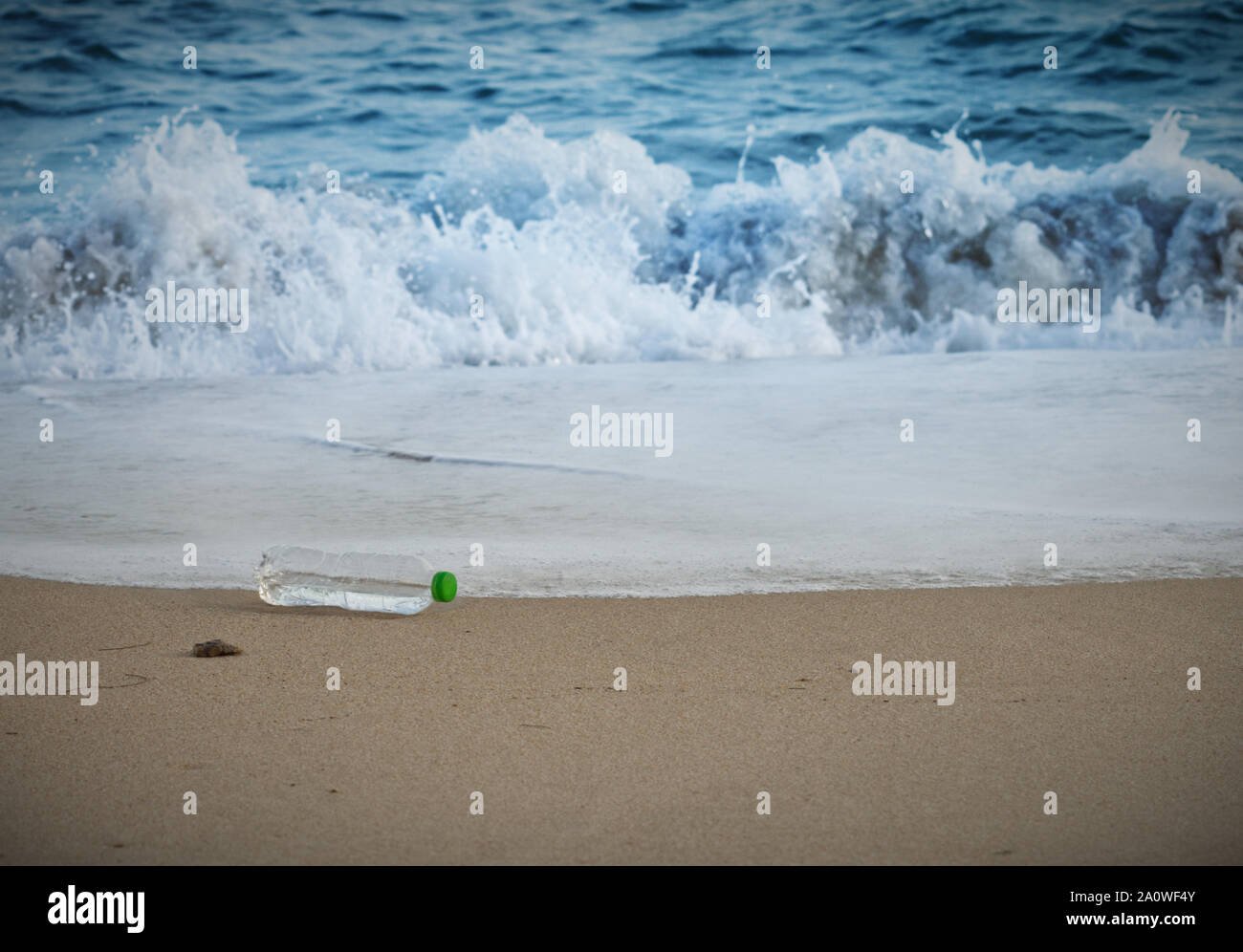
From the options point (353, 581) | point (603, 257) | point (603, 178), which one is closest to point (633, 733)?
point (353, 581)

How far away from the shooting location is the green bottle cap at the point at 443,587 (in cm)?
299

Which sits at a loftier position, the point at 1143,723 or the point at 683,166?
the point at 683,166

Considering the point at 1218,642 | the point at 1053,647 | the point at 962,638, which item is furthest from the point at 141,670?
the point at 1218,642

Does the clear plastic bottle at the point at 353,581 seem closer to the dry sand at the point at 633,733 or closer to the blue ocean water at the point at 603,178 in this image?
the dry sand at the point at 633,733

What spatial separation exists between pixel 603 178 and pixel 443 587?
21.8 feet

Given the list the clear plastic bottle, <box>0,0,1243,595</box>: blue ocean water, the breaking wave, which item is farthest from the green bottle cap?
the breaking wave

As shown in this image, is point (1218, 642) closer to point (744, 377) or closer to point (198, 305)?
point (744, 377)

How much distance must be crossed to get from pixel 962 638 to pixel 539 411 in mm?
3686

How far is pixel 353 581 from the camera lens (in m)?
3.47

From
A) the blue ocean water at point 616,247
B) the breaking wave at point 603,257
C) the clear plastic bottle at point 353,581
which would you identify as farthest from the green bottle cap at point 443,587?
the breaking wave at point 603,257

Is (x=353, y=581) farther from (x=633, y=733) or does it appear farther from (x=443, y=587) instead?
(x=633, y=733)

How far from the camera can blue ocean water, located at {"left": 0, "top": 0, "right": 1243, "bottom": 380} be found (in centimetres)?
805

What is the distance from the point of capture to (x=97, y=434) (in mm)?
5848

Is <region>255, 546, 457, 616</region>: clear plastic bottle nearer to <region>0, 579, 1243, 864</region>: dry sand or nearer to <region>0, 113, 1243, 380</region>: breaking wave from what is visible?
<region>0, 579, 1243, 864</region>: dry sand
